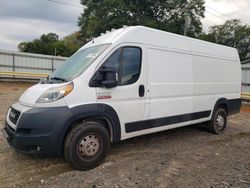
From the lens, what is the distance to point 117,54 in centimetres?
445

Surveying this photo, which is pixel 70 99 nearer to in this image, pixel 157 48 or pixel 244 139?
pixel 157 48

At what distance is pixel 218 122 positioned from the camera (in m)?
6.93

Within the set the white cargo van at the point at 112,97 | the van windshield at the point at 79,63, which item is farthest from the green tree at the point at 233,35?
the van windshield at the point at 79,63

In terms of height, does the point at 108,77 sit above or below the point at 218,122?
above

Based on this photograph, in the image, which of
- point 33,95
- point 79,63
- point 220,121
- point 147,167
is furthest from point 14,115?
point 220,121

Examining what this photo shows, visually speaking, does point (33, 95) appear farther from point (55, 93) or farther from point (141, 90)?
point (141, 90)

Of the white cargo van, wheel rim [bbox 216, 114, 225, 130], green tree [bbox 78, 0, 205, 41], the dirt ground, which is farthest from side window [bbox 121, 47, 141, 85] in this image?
green tree [bbox 78, 0, 205, 41]

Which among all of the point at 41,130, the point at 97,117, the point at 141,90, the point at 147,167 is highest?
the point at 141,90

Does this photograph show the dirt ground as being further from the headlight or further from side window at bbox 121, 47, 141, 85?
side window at bbox 121, 47, 141, 85

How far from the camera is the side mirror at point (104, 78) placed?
4082 millimetres

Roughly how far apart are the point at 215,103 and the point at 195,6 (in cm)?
2982

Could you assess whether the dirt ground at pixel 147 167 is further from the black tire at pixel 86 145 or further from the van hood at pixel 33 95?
the van hood at pixel 33 95

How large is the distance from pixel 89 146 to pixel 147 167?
1.06 metres

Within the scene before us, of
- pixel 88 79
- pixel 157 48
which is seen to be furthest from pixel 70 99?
pixel 157 48
